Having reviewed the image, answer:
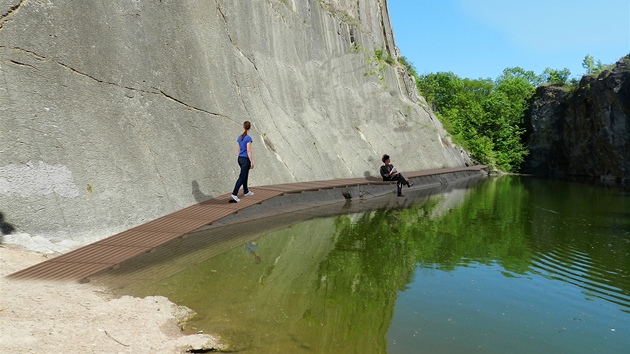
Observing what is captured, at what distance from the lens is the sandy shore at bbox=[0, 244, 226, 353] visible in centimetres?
434

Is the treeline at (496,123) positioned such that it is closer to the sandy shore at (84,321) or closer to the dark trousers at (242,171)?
the dark trousers at (242,171)

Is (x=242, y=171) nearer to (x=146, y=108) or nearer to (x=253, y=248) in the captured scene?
(x=146, y=108)

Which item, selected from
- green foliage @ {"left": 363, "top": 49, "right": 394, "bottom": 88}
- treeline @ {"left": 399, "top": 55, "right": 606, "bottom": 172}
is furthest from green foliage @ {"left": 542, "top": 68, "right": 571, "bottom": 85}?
green foliage @ {"left": 363, "top": 49, "right": 394, "bottom": 88}

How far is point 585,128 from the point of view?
153ft

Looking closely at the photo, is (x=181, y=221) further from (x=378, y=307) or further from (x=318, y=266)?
(x=378, y=307)

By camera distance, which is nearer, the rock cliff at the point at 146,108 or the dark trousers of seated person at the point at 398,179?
the rock cliff at the point at 146,108

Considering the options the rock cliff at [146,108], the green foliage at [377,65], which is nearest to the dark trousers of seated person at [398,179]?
the rock cliff at [146,108]

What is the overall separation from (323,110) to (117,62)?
37.4 feet

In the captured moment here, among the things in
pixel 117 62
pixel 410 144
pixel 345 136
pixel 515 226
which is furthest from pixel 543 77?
pixel 117 62

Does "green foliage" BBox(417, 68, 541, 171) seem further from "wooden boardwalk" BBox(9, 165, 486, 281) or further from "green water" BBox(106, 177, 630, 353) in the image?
"wooden boardwalk" BBox(9, 165, 486, 281)

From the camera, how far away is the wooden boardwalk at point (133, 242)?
6508mm

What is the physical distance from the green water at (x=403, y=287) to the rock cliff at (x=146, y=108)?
1792 millimetres

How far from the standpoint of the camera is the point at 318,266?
799cm

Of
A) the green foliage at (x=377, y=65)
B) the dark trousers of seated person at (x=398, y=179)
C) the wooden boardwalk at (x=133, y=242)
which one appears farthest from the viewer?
the green foliage at (x=377, y=65)
